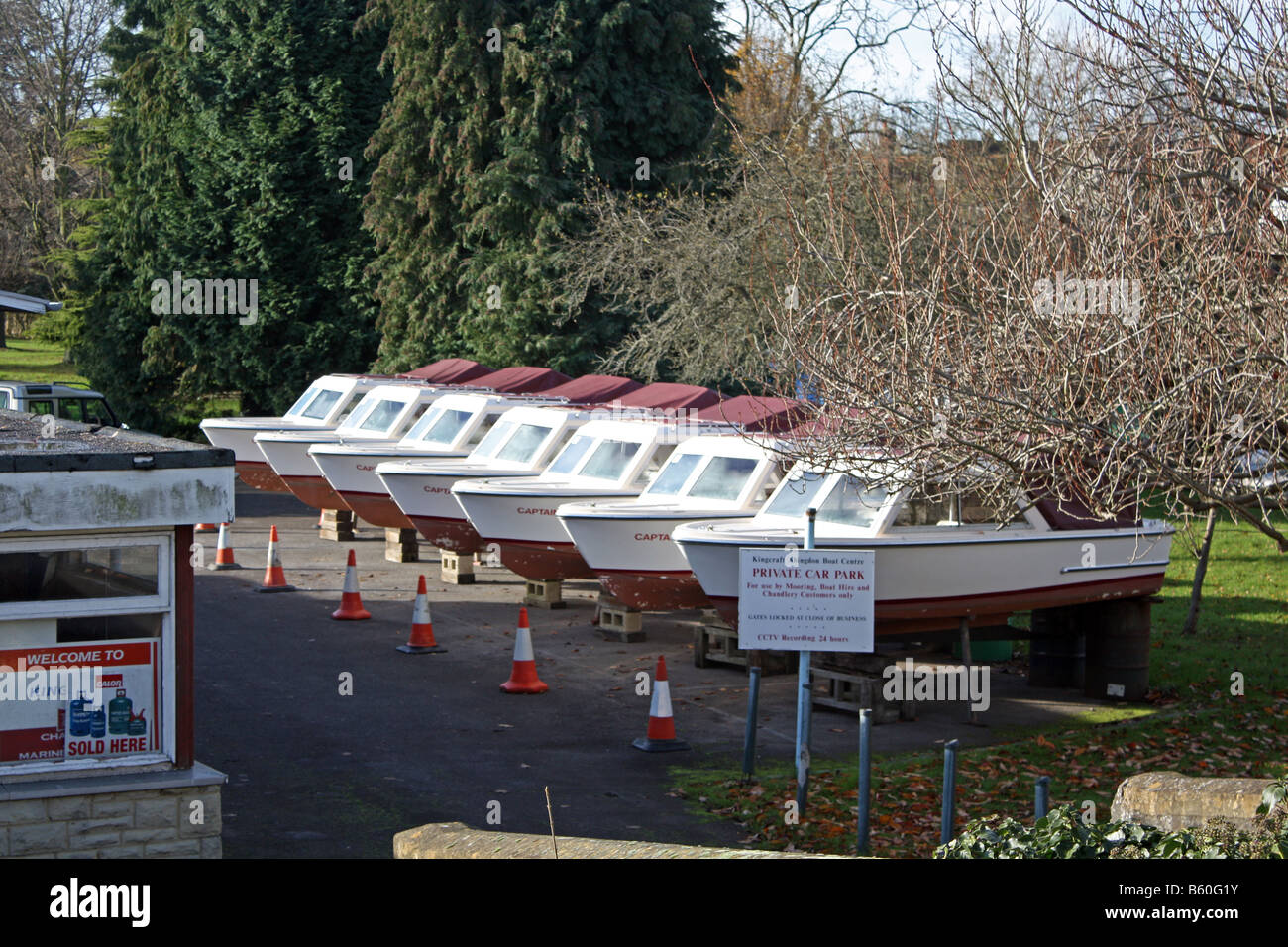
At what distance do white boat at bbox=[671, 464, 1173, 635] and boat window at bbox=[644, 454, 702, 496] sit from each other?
2.12 metres

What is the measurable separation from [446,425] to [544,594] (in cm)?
488

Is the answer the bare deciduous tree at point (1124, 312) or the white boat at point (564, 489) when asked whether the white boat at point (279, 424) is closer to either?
the white boat at point (564, 489)

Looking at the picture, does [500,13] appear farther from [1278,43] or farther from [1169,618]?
[1278,43]

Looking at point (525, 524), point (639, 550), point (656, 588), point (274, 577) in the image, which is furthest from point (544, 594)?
point (274, 577)

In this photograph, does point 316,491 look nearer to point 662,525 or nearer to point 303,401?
point 303,401

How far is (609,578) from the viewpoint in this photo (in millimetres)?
16156

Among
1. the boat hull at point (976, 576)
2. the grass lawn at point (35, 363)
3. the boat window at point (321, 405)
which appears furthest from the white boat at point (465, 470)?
the grass lawn at point (35, 363)

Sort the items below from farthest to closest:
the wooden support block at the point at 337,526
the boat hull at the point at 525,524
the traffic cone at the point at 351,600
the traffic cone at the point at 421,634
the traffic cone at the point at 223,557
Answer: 1. the wooden support block at the point at 337,526
2. the traffic cone at the point at 223,557
3. the boat hull at the point at 525,524
4. the traffic cone at the point at 351,600
5. the traffic cone at the point at 421,634

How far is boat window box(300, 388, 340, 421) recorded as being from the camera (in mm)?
26594

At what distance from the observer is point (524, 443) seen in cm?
2105

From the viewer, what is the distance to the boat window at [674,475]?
17.0 metres

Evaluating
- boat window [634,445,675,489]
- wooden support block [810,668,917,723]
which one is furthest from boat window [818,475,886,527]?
boat window [634,445,675,489]

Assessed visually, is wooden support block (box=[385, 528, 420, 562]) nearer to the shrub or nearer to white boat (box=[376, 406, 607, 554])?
white boat (box=[376, 406, 607, 554])

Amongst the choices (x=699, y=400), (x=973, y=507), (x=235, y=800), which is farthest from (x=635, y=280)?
(x=235, y=800)
